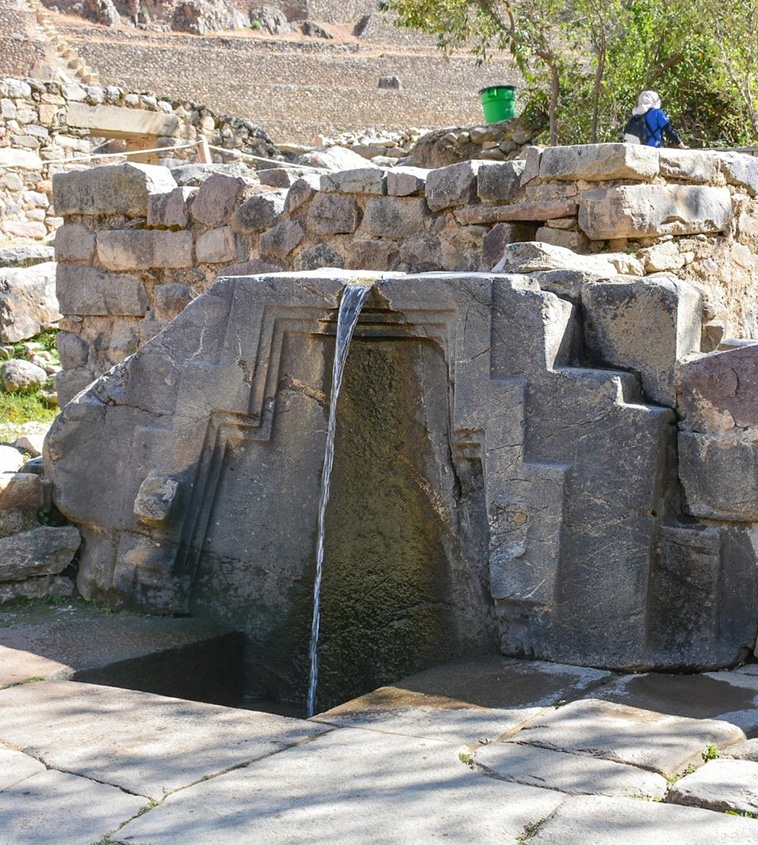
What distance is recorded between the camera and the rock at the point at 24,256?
1005 centimetres

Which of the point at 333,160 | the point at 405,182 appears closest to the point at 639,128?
the point at 333,160

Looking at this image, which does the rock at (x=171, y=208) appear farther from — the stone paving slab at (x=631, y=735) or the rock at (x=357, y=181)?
the stone paving slab at (x=631, y=735)

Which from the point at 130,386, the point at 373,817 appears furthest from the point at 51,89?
the point at 373,817

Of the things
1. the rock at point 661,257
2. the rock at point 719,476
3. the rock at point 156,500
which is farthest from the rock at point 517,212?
the rock at point 156,500

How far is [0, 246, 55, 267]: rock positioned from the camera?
10.0m

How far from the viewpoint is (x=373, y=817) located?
2486mm

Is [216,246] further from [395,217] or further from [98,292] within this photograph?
[395,217]

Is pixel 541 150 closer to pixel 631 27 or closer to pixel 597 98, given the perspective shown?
pixel 597 98

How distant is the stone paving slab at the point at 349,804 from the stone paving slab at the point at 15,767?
43cm

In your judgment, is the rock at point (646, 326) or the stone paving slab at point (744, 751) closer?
the stone paving slab at point (744, 751)

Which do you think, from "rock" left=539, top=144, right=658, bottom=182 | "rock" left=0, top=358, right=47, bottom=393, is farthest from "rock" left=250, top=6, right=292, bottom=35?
"rock" left=539, top=144, right=658, bottom=182

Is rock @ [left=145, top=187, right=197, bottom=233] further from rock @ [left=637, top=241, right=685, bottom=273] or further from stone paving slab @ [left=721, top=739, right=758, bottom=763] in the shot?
stone paving slab @ [left=721, top=739, right=758, bottom=763]

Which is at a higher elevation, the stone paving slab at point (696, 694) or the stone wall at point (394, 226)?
the stone wall at point (394, 226)

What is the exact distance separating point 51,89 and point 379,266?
466 inches
